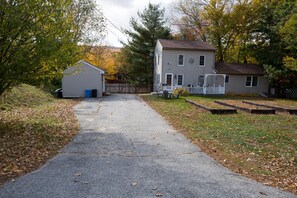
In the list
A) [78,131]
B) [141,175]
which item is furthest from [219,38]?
[141,175]

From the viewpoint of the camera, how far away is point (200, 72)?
28.3m

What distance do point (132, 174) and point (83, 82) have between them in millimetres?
19624

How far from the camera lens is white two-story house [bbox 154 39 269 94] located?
90.1ft

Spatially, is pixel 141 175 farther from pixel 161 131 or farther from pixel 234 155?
pixel 161 131

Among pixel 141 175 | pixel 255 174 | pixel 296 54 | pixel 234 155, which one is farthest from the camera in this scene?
pixel 296 54

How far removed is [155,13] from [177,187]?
1331 inches

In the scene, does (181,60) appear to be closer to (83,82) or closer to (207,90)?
(207,90)

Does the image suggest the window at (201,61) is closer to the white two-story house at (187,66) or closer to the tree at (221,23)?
the white two-story house at (187,66)

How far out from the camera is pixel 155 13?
3522 centimetres

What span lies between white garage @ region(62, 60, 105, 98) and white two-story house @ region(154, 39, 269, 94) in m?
7.14

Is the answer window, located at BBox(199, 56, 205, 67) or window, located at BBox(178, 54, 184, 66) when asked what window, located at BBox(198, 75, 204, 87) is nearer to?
window, located at BBox(199, 56, 205, 67)

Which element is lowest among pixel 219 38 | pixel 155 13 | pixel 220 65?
pixel 220 65

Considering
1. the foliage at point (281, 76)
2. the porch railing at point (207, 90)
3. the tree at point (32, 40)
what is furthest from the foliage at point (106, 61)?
the tree at point (32, 40)

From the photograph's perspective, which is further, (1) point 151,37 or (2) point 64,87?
(1) point 151,37
